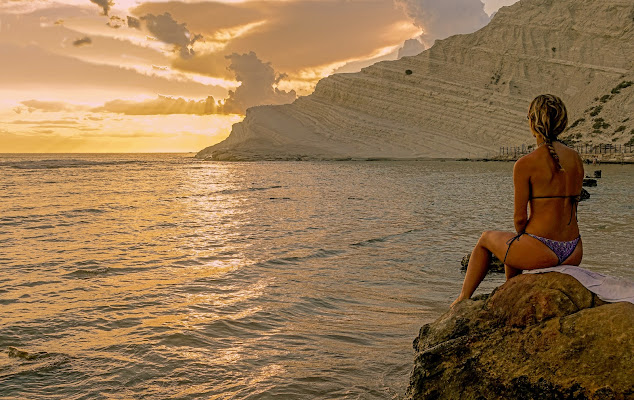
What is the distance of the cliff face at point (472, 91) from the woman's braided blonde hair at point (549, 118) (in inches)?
3485

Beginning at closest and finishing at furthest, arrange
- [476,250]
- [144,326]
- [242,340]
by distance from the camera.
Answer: [476,250], [242,340], [144,326]

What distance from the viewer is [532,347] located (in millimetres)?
4219

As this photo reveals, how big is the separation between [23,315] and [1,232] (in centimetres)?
1073

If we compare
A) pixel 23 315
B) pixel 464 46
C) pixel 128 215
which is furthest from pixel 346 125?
pixel 23 315

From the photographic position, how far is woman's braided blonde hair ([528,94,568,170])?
484 cm

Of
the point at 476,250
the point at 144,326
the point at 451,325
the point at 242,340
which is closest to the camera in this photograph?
the point at 451,325

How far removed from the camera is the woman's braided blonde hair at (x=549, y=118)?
15.9ft

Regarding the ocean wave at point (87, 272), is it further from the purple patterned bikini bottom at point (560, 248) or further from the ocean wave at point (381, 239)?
the purple patterned bikini bottom at point (560, 248)

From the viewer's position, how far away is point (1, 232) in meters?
17.2

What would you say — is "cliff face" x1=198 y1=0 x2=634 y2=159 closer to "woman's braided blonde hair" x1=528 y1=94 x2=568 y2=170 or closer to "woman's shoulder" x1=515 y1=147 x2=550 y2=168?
"woman's braided blonde hair" x1=528 y1=94 x2=568 y2=170

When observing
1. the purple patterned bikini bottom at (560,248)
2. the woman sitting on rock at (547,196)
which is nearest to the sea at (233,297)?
the woman sitting on rock at (547,196)

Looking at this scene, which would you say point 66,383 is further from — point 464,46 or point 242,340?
point 464,46

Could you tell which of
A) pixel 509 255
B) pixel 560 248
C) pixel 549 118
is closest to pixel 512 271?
pixel 509 255

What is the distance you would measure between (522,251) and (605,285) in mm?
765
